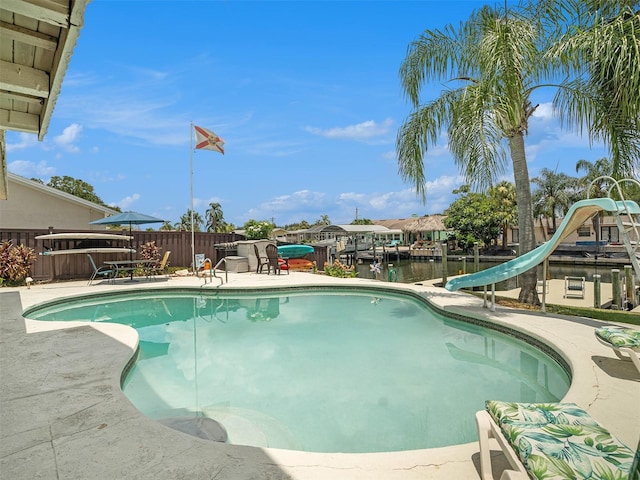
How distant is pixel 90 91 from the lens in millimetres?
10258

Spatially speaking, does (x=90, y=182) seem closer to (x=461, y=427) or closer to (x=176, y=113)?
(x=176, y=113)

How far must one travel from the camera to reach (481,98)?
6.78 m

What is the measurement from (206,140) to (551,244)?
535 inches

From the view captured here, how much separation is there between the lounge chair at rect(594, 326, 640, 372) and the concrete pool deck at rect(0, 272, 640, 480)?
167 mm

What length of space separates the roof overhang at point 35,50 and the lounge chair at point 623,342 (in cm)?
520

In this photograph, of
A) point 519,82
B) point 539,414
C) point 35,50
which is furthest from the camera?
point 519,82

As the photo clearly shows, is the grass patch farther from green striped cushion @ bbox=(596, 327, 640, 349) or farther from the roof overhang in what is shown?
the roof overhang

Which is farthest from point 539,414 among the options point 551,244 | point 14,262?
point 14,262

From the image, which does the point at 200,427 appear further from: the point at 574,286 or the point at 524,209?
the point at 574,286

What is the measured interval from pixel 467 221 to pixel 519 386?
3194 centimetres

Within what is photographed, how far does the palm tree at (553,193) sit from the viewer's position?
35.0 metres

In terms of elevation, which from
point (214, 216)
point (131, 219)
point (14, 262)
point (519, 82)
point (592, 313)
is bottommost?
point (592, 313)

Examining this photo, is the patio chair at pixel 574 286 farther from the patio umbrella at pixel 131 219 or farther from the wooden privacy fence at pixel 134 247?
the patio umbrella at pixel 131 219

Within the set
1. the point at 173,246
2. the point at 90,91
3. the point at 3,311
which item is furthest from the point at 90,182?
the point at 3,311
